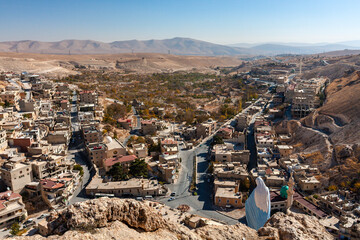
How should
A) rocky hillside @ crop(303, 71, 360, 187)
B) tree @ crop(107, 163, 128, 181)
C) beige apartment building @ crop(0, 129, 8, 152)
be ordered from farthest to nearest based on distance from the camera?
beige apartment building @ crop(0, 129, 8, 152) → tree @ crop(107, 163, 128, 181) → rocky hillside @ crop(303, 71, 360, 187)

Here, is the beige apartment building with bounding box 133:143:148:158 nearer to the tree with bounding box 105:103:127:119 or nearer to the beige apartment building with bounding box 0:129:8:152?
the beige apartment building with bounding box 0:129:8:152

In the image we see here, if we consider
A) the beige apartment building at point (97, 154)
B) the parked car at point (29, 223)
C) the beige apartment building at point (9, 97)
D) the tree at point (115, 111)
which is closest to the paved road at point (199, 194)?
the beige apartment building at point (97, 154)

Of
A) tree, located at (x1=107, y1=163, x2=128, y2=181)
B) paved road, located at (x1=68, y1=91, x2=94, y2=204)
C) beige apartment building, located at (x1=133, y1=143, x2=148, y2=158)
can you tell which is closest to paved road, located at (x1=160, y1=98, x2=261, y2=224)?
beige apartment building, located at (x1=133, y1=143, x2=148, y2=158)

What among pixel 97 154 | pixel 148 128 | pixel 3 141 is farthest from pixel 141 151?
pixel 3 141

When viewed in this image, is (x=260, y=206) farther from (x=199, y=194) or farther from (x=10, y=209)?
(x=10, y=209)

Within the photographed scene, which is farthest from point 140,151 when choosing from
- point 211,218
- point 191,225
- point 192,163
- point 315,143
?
point 315,143

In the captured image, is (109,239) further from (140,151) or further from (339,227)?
(140,151)
